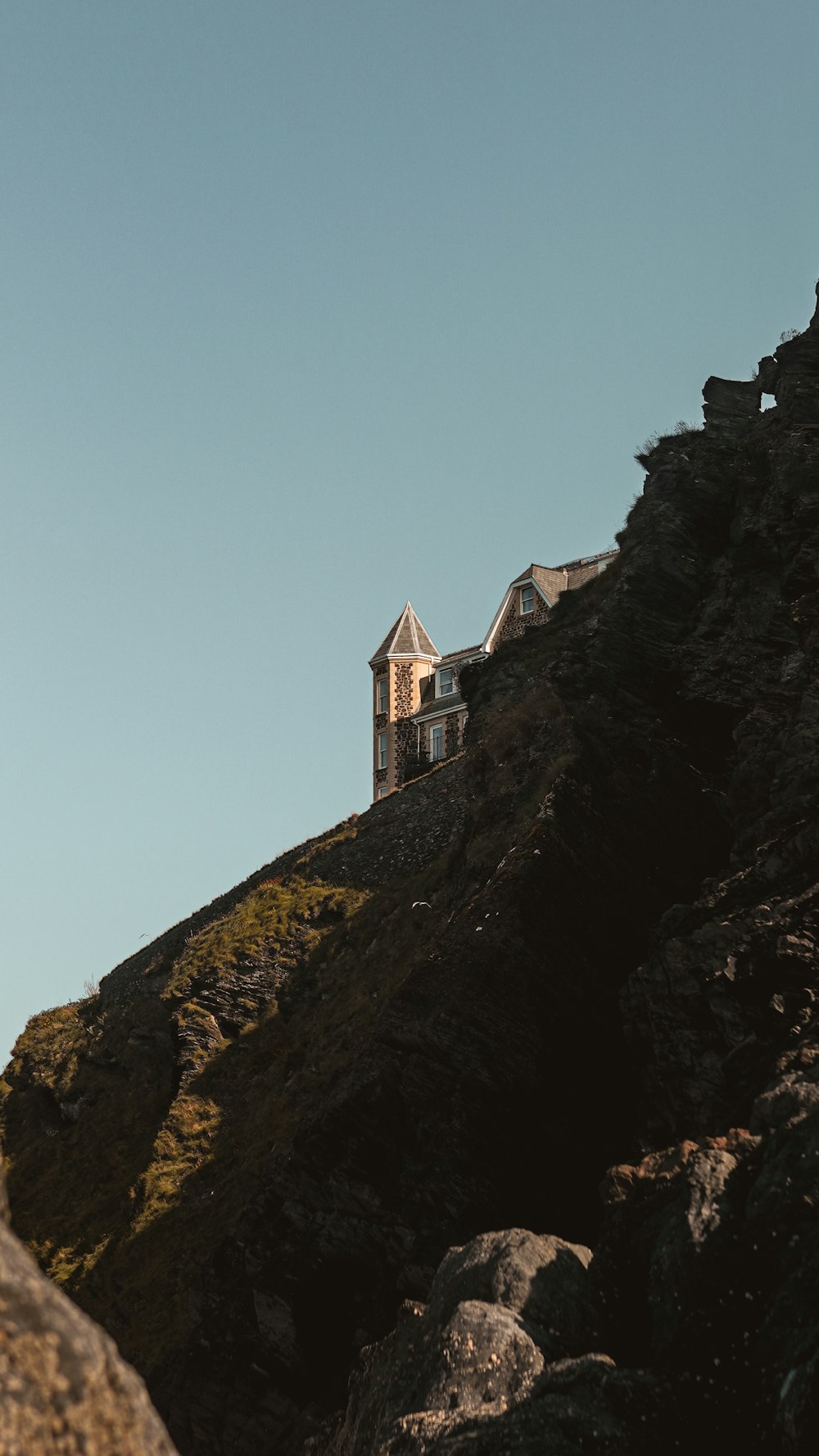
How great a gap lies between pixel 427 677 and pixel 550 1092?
64604 millimetres

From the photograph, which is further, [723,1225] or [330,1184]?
[330,1184]

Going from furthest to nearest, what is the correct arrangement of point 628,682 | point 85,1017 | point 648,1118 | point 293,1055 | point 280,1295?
point 85,1017
point 293,1055
point 628,682
point 280,1295
point 648,1118

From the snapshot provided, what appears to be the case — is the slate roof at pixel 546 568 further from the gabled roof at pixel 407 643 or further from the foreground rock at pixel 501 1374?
the foreground rock at pixel 501 1374

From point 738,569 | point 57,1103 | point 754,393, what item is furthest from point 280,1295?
point 754,393

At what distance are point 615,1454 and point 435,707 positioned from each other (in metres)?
71.9

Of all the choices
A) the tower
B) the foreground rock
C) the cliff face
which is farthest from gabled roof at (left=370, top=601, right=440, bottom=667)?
the foreground rock

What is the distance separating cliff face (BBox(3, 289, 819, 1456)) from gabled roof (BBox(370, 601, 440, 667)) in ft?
142

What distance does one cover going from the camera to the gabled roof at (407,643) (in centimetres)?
9069

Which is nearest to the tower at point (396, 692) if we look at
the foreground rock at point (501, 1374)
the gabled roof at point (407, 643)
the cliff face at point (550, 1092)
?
the gabled roof at point (407, 643)

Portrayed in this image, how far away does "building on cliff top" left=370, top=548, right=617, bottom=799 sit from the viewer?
81.6 m

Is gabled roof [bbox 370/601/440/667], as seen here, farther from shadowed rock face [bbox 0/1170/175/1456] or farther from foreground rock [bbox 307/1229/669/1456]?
shadowed rock face [bbox 0/1170/175/1456]

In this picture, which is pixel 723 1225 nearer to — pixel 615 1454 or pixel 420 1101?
pixel 615 1454

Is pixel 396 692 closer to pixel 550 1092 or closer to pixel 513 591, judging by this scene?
pixel 513 591

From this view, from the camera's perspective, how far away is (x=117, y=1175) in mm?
41000
